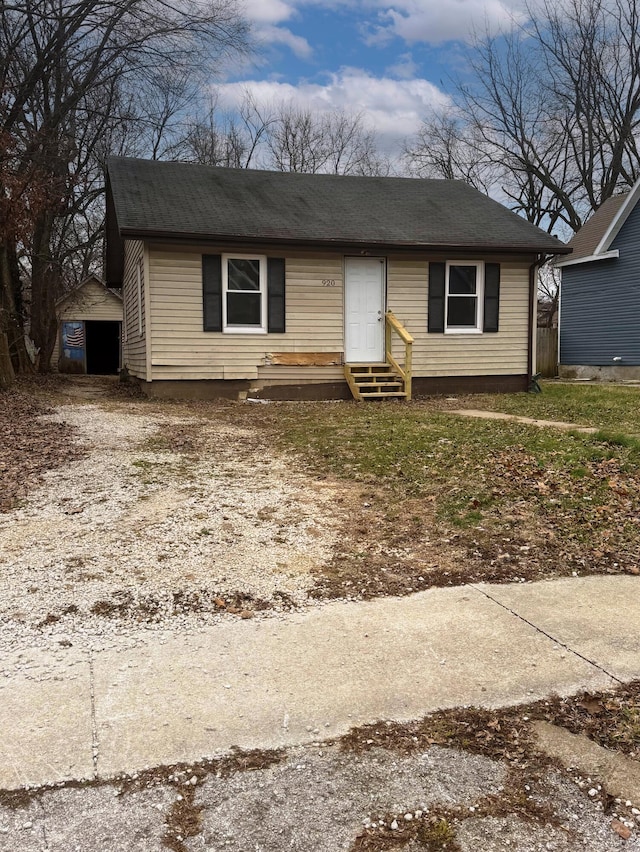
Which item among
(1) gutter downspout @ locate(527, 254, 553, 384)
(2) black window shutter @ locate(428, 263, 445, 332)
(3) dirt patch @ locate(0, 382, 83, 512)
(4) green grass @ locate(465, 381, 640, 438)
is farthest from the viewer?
(1) gutter downspout @ locate(527, 254, 553, 384)

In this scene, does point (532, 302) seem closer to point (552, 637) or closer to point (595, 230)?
point (595, 230)

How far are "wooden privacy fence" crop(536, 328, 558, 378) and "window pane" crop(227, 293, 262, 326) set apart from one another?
522 inches

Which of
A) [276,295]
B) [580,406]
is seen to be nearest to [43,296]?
[276,295]

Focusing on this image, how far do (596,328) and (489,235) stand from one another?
29.3 feet

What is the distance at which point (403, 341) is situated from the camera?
12828 mm

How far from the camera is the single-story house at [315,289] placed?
12070mm

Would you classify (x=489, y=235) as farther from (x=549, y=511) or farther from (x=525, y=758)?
(x=525, y=758)

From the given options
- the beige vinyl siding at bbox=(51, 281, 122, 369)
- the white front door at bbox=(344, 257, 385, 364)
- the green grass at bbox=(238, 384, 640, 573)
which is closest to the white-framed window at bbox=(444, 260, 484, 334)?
the white front door at bbox=(344, 257, 385, 364)

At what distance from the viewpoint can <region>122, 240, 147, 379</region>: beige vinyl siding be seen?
12.9 meters

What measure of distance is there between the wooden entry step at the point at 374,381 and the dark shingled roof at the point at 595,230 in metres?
10.6

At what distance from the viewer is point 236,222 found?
1219 cm

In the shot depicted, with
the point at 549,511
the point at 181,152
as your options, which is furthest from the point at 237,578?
the point at 181,152

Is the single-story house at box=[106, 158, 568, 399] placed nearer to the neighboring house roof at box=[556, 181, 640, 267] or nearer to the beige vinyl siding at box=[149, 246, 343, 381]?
the beige vinyl siding at box=[149, 246, 343, 381]

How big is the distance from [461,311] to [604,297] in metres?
8.98
